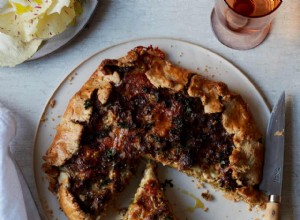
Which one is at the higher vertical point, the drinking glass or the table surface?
the drinking glass

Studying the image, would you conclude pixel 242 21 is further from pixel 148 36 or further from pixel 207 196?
pixel 207 196

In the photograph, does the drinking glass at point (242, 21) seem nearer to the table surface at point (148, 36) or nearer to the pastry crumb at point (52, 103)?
the table surface at point (148, 36)

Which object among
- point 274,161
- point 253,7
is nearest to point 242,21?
point 253,7

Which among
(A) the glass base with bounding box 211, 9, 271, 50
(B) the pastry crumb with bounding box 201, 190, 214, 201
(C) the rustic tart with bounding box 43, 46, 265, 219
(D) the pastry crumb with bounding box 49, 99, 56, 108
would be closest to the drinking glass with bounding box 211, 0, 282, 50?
(A) the glass base with bounding box 211, 9, 271, 50

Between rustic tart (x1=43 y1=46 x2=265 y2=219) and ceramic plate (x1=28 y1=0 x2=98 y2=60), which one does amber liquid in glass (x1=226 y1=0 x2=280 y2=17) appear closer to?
rustic tart (x1=43 y1=46 x2=265 y2=219)

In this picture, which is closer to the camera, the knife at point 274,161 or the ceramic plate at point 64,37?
the knife at point 274,161

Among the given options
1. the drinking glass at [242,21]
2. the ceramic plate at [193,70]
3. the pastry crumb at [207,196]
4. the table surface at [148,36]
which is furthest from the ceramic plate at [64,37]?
the pastry crumb at [207,196]
